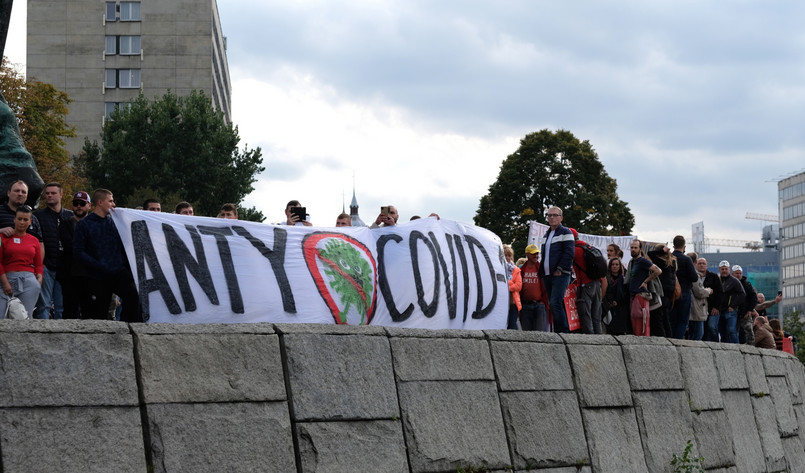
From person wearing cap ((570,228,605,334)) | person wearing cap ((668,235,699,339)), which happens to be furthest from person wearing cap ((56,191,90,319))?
person wearing cap ((668,235,699,339))

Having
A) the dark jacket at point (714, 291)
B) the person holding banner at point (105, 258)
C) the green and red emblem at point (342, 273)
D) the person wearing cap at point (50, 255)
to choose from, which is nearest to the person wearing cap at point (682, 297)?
the dark jacket at point (714, 291)

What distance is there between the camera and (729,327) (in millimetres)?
16906

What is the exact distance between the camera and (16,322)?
5902mm

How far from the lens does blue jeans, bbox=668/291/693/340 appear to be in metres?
14.5

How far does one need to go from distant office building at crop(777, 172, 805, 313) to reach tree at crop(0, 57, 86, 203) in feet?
364

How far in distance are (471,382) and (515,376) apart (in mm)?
616

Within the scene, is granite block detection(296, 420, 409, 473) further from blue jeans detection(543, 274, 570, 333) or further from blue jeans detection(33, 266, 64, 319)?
blue jeans detection(543, 274, 570, 333)

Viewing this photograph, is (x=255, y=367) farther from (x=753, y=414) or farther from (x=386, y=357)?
(x=753, y=414)

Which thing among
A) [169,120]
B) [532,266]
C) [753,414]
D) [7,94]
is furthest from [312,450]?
[169,120]

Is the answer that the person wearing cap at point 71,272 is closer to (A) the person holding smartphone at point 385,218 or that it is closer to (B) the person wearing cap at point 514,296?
(A) the person holding smartphone at point 385,218

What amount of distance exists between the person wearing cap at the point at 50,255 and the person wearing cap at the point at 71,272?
0.07 meters

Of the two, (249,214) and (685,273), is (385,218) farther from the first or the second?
(249,214)

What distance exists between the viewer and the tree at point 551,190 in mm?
54812

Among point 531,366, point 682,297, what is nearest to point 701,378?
point 682,297
